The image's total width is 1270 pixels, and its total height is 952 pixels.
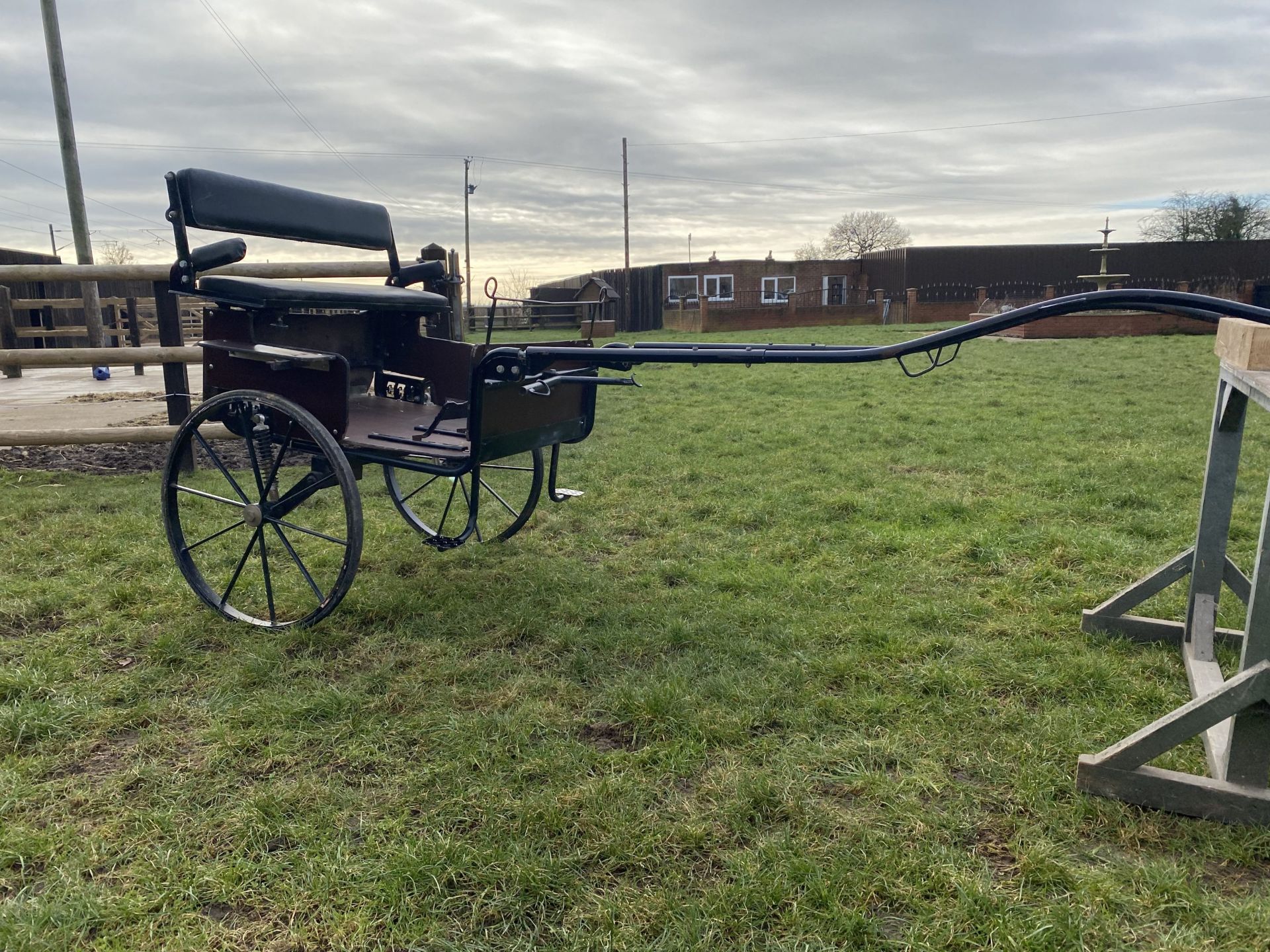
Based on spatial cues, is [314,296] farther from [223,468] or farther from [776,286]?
[776,286]

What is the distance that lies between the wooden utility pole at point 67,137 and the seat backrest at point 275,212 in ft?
32.9

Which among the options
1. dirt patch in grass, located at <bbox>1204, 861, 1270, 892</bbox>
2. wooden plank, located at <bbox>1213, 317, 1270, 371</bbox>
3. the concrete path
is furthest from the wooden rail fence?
dirt patch in grass, located at <bbox>1204, 861, 1270, 892</bbox>

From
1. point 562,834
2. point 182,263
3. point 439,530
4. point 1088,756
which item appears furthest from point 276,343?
point 1088,756

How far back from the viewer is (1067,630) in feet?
9.77

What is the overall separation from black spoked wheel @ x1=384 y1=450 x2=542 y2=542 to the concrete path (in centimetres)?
351

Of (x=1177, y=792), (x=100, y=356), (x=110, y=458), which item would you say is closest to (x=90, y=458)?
(x=110, y=458)

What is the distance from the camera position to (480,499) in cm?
486

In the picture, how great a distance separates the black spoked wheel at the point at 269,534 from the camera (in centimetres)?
289

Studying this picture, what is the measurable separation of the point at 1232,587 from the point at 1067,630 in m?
0.51

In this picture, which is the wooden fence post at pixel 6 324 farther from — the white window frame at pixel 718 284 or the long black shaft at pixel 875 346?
the white window frame at pixel 718 284

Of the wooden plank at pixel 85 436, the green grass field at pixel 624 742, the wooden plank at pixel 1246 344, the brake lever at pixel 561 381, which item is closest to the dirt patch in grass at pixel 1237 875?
the green grass field at pixel 624 742

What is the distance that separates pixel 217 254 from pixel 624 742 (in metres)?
2.15

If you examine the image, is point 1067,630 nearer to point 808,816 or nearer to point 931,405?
point 808,816

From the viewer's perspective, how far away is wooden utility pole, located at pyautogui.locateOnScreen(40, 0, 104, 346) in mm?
12164
